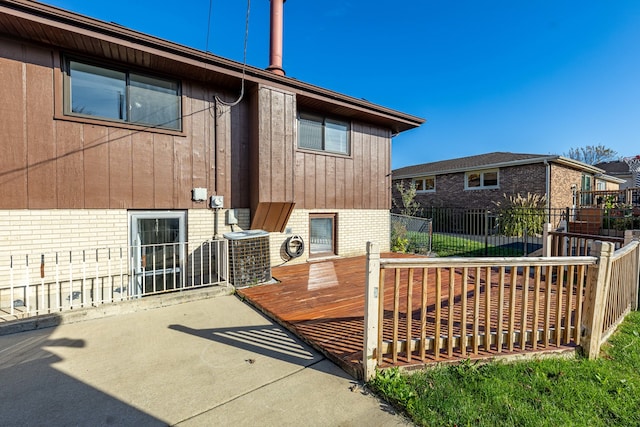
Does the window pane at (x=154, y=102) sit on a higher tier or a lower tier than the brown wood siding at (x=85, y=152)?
higher

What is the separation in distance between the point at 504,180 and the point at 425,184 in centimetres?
479

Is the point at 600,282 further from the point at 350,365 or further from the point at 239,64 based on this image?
the point at 239,64

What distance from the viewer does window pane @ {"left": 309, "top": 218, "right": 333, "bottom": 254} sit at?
7.49 m

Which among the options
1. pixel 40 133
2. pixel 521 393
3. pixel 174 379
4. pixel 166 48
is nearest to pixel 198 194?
→ pixel 40 133

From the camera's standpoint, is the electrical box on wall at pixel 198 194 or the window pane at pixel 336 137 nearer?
the electrical box on wall at pixel 198 194

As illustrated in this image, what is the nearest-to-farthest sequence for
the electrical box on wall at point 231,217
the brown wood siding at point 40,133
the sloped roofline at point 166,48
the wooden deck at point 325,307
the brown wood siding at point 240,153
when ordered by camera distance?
the wooden deck at point 325,307 → the sloped roofline at point 166,48 → the brown wood siding at point 40,133 → the electrical box on wall at point 231,217 → the brown wood siding at point 240,153

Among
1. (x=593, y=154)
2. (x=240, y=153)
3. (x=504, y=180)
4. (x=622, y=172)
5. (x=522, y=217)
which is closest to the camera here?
(x=240, y=153)

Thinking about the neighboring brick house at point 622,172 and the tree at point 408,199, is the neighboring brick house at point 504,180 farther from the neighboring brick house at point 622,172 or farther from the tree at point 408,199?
the neighboring brick house at point 622,172

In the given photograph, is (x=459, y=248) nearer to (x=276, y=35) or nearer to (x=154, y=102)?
(x=276, y=35)

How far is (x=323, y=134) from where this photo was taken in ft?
24.5

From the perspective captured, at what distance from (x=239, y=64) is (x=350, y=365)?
572 centimetres

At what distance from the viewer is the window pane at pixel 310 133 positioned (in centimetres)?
711

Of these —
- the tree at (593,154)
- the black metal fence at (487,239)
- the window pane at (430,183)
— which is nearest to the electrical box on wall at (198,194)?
the black metal fence at (487,239)

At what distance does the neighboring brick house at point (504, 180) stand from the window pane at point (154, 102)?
42.7 feet
